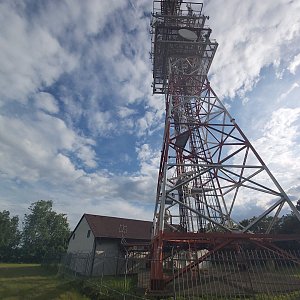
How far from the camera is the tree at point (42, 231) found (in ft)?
141

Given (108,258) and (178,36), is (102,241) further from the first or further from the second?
(178,36)

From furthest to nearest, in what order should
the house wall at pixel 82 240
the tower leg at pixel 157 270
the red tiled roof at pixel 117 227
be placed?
the red tiled roof at pixel 117 227 < the house wall at pixel 82 240 < the tower leg at pixel 157 270

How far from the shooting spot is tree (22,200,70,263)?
141 feet

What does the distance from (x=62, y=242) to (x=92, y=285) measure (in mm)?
35533

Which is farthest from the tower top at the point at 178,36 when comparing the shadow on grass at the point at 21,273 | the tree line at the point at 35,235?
the tree line at the point at 35,235

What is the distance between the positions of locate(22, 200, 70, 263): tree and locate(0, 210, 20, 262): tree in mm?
1740

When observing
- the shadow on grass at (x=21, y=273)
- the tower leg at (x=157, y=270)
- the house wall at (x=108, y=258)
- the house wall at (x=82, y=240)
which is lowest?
the tower leg at (x=157, y=270)

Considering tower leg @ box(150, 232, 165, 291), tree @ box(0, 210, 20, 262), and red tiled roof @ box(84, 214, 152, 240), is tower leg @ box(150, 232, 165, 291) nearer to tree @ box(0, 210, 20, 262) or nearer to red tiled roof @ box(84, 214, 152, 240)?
red tiled roof @ box(84, 214, 152, 240)

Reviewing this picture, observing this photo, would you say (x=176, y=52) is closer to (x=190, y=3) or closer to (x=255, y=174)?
(x=190, y=3)

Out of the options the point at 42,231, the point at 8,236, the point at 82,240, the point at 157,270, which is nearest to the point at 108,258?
the point at 82,240

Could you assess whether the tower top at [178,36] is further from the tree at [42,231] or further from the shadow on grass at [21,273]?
the tree at [42,231]

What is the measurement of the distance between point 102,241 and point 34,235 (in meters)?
34.2

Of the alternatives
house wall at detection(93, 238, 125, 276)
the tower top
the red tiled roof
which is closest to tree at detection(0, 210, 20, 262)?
the red tiled roof

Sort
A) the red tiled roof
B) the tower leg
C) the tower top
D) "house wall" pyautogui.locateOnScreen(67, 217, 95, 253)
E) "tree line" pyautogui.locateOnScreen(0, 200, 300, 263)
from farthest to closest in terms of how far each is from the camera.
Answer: "tree line" pyautogui.locateOnScreen(0, 200, 300, 263) → the red tiled roof → "house wall" pyautogui.locateOnScreen(67, 217, 95, 253) → the tower top → the tower leg
